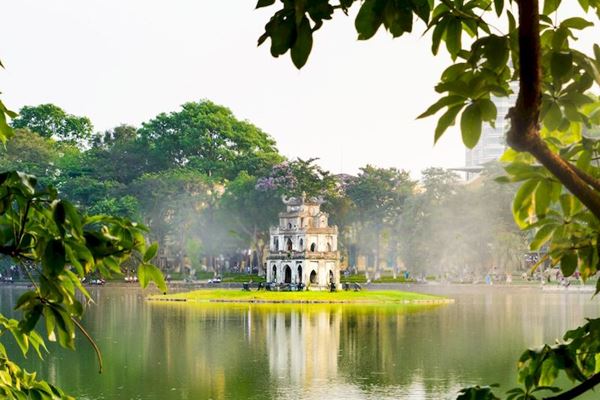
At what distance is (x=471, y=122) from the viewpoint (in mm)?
1668

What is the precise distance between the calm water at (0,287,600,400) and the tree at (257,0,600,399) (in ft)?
45.2

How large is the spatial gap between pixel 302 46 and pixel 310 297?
3956 centimetres

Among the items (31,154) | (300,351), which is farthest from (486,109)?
(31,154)

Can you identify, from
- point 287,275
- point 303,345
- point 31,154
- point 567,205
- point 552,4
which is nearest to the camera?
point 552,4

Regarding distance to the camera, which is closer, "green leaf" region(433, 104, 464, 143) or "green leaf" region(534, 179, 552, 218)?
"green leaf" region(433, 104, 464, 143)

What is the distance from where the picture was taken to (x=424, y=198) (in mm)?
54281

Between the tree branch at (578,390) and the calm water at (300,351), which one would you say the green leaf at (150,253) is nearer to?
the tree branch at (578,390)

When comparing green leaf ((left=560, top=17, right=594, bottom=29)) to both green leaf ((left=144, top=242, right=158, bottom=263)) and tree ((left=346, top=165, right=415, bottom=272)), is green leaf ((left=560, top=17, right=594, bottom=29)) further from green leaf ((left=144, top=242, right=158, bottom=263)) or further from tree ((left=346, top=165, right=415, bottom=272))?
tree ((left=346, top=165, right=415, bottom=272))

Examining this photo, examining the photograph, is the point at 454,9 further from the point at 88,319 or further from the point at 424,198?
the point at 424,198

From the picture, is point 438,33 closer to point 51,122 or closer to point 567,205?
point 567,205

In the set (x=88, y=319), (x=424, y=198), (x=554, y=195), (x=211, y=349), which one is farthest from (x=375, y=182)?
(x=554, y=195)

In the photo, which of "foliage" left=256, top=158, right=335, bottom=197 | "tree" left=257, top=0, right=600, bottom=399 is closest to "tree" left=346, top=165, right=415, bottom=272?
"foliage" left=256, top=158, right=335, bottom=197

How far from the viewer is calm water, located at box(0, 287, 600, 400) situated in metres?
16.8

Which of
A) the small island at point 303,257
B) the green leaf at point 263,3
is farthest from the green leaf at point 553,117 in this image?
the small island at point 303,257
